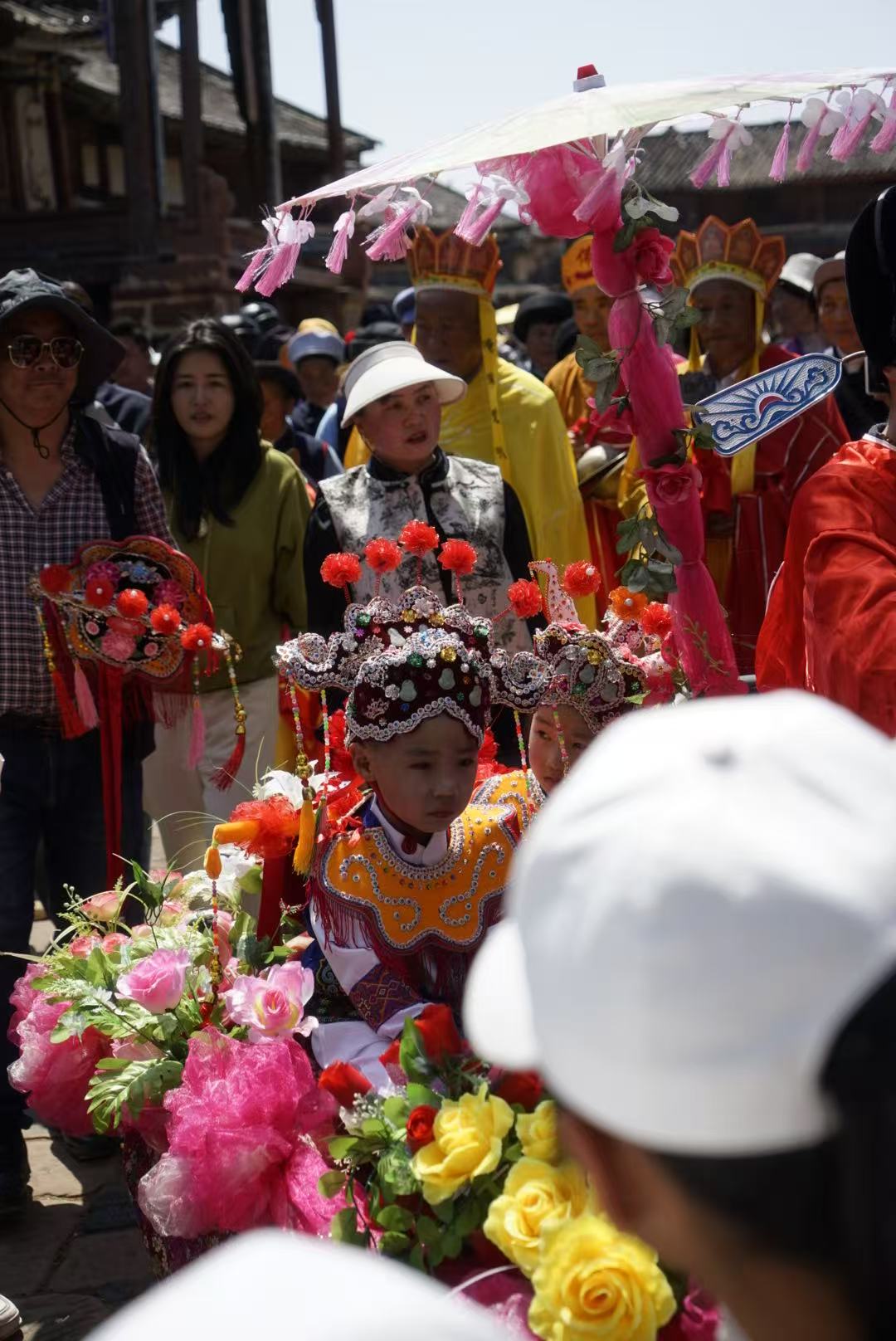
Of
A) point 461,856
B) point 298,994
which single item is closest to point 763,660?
point 461,856

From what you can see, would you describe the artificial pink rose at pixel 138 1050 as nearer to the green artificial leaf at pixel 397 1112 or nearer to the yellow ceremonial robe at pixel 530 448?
the green artificial leaf at pixel 397 1112

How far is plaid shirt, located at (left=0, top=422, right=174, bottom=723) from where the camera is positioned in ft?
13.2

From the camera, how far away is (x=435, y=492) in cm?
441

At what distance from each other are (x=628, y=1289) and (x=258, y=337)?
335 inches

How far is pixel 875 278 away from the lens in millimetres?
2920

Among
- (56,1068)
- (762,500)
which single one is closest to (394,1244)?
(56,1068)

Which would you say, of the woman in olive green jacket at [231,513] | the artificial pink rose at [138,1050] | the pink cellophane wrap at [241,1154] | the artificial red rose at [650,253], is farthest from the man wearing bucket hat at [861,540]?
the woman in olive green jacket at [231,513]

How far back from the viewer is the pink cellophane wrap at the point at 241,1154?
2.80m

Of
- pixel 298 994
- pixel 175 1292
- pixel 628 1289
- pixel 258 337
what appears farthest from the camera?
pixel 258 337

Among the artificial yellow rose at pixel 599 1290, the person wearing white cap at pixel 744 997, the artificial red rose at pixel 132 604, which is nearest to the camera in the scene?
the person wearing white cap at pixel 744 997

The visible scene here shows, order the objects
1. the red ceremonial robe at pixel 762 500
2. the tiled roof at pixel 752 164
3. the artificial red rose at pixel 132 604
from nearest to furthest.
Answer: the artificial red rose at pixel 132 604, the red ceremonial robe at pixel 762 500, the tiled roof at pixel 752 164

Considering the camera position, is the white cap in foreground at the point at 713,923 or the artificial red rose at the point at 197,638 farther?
the artificial red rose at the point at 197,638

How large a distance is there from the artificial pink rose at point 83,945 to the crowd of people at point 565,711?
48cm

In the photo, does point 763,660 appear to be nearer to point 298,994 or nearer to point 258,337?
point 298,994
